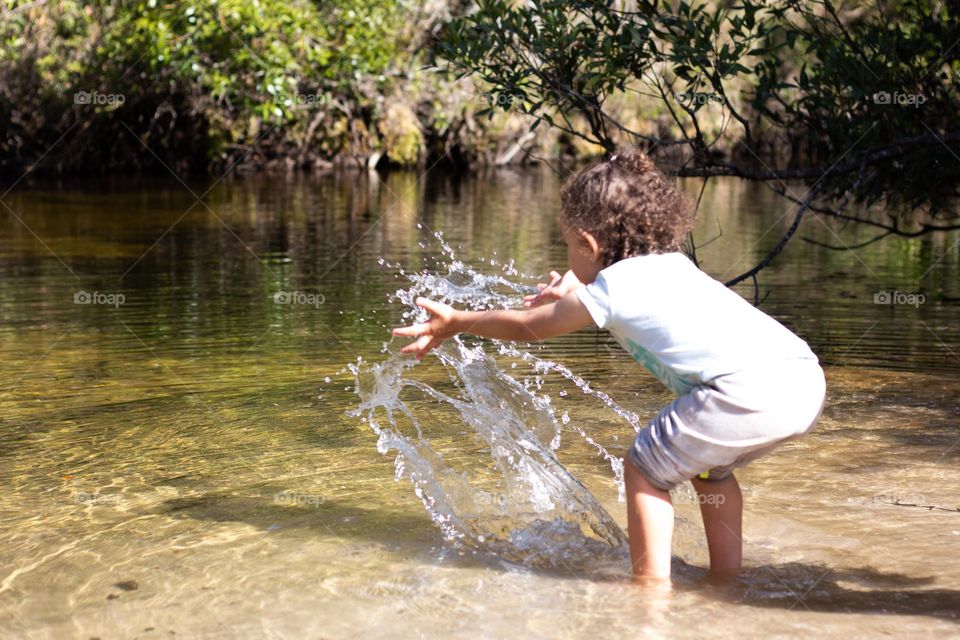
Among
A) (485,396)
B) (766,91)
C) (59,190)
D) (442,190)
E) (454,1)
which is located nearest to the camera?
(485,396)

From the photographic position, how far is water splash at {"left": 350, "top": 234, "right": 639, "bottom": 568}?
4.42 m

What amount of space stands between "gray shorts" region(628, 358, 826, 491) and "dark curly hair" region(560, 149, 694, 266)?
511 mm

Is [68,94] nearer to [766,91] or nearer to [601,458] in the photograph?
[766,91]

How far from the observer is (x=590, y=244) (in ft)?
12.6

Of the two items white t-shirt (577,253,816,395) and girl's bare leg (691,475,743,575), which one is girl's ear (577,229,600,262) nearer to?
white t-shirt (577,253,816,395)

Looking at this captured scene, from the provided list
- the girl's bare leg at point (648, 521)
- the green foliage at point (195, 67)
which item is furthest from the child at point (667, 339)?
the green foliage at point (195, 67)

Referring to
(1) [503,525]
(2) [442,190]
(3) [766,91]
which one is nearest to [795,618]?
(1) [503,525]

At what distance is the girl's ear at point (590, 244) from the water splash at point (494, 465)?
0.75m

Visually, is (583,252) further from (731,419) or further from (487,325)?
(731,419)

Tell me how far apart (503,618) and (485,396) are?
1.91 metres

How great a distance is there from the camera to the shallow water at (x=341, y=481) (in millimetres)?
3693

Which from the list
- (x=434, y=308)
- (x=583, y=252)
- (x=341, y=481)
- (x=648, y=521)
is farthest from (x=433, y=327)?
(x=341, y=481)

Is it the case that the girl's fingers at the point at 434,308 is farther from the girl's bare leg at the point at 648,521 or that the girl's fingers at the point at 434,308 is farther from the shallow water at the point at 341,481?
the shallow water at the point at 341,481

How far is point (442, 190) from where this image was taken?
2408 centimetres
